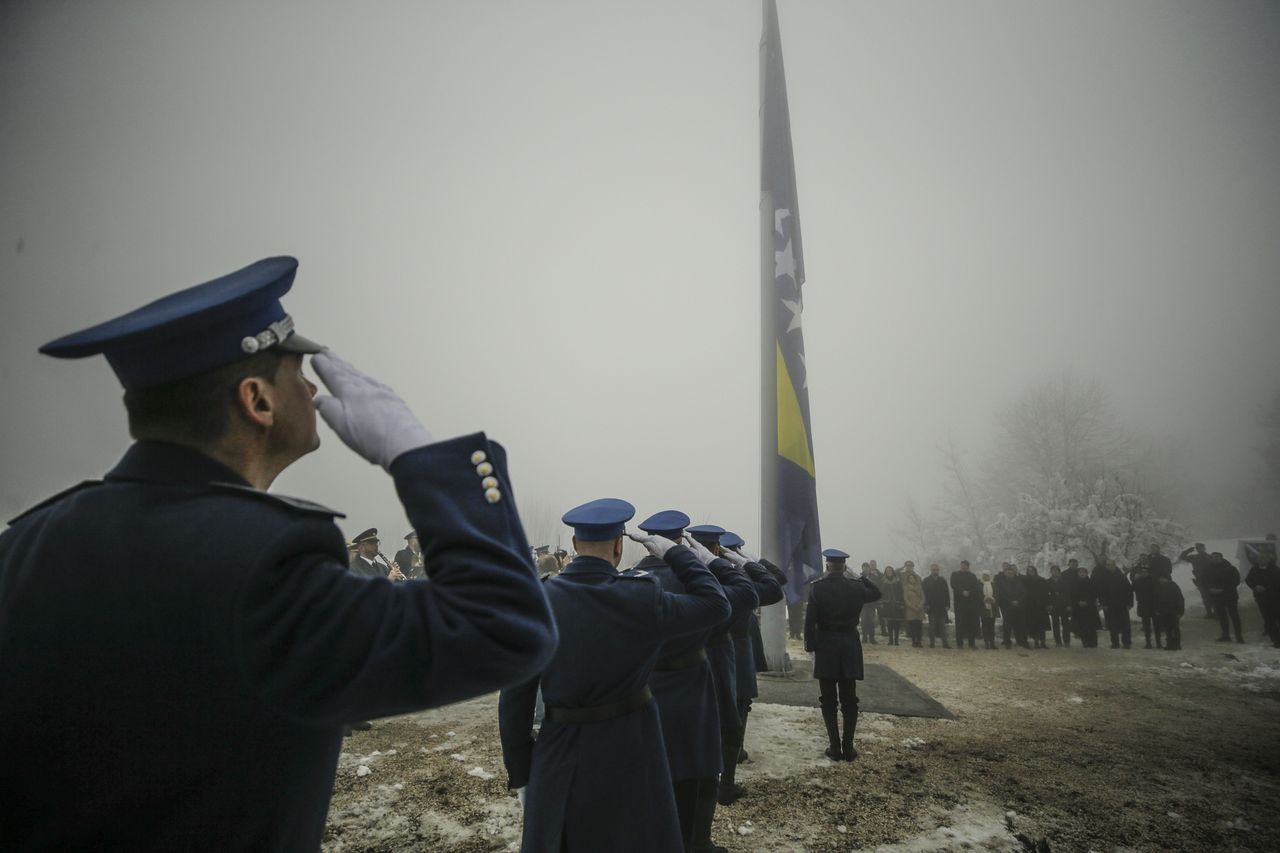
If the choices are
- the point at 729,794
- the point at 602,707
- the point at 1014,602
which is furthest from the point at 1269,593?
the point at 602,707

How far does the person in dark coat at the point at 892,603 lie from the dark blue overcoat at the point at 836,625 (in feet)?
37.7

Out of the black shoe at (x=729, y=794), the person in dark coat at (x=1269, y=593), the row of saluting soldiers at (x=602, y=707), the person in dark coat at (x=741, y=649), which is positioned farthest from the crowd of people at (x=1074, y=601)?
the row of saluting soldiers at (x=602, y=707)

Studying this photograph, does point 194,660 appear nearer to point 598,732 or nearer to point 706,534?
point 598,732

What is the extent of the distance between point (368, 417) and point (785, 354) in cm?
1101

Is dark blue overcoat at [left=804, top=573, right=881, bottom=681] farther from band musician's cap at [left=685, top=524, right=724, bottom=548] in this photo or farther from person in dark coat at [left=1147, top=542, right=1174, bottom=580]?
person in dark coat at [left=1147, top=542, right=1174, bottom=580]

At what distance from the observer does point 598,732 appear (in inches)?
117

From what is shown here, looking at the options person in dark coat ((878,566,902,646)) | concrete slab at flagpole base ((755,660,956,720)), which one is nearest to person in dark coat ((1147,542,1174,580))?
person in dark coat ((878,566,902,646))

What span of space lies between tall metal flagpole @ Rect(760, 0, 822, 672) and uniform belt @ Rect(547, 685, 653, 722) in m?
7.62

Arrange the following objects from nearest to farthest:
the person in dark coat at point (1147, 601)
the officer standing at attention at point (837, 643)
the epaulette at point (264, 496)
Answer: the epaulette at point (264, 496) → the officer standing at attention at point (837, 643) → the person in dark coat at point (1147, 601)

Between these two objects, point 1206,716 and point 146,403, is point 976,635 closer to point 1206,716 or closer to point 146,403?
point 1206,716

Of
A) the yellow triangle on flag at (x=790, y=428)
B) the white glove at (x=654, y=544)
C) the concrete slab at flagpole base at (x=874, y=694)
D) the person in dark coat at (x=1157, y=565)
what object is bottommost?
the concrete slab at flagpole base at (x=874, y=694)

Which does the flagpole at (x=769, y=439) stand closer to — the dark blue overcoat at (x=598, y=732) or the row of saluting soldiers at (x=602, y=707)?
the row of saluting soldiers at (x=602, y=707)

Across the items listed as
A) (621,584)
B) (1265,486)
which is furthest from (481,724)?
(1265,486)

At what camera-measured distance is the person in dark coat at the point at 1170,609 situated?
45.2 ft
